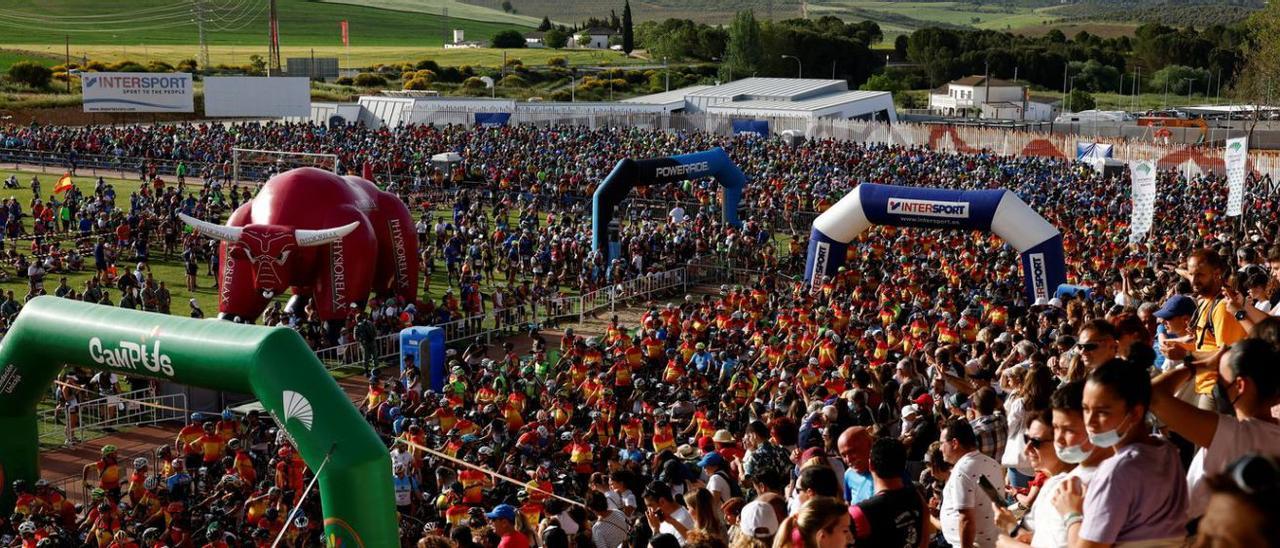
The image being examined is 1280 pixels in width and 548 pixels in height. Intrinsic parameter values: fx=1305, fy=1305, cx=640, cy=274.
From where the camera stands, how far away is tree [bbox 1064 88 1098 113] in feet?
323

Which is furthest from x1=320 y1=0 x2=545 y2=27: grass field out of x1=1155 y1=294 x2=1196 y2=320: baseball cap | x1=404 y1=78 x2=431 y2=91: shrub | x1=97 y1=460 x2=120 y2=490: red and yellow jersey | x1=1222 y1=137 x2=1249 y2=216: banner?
x1=1155 y1=294 x2=1196 y2=320: baseball cap

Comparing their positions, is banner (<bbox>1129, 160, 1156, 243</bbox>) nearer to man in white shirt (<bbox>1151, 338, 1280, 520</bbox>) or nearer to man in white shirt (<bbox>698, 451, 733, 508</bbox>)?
man in white shirt (<bbox>698, 451, 733, 508</bbox>)

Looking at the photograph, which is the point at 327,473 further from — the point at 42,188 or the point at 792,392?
the point at 42,188

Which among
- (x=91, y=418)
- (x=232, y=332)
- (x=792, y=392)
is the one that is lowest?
(x=91, y=418)

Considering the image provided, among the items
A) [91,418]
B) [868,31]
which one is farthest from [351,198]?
[868,31]

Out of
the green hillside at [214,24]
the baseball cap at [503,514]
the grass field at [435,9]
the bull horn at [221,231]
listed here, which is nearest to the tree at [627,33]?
the green hillside at [214,24]

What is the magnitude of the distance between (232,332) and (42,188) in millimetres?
36954

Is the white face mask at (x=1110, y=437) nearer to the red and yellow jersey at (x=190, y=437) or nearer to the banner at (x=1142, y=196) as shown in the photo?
the red and yellow jersey at (x=190, y=437)

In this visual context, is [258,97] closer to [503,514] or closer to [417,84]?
[417,84]

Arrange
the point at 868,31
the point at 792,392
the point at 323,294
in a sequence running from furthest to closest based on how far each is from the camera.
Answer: the point at 868,31 → the point at 323,294 → the point at 792,392

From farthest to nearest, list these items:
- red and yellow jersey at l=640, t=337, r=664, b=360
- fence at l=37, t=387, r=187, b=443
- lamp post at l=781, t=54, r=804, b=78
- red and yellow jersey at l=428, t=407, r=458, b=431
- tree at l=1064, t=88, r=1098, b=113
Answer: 1. lamp post at l=781, t=54, r=804, b=78
2. tree at l=1064, t=88, r=1098, b=113
3. red and yellow jersey at l=640, t=337, r=664, b=360
4. fence at l=37, t=387, r=187, b=443
5. red and yellow jersey at l=428, t=407, r=458, b=431

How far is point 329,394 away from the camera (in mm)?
10867

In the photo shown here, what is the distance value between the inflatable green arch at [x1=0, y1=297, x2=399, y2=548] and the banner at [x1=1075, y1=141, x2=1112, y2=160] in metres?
42.0

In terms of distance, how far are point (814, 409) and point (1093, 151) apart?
41.2 metres
